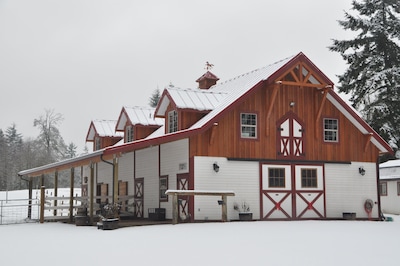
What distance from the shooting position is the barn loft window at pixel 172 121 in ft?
76.9

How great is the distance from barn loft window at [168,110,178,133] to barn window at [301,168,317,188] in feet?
18.6

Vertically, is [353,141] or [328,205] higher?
[353,141]

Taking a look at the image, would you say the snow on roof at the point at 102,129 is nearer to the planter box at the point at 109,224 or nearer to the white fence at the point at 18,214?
the white fence at the point at 18,214

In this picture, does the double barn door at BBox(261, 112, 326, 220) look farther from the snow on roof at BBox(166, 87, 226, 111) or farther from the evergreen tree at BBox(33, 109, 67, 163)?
the evergreen tree at BBox(33, 109, 67, 163)

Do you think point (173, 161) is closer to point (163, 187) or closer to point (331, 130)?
point (163, 187)

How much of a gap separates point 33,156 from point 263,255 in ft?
178

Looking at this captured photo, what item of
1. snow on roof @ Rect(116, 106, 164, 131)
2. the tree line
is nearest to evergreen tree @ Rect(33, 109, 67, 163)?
the tree line

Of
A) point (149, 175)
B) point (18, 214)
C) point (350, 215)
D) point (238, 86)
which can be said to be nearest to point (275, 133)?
point (238, 86)

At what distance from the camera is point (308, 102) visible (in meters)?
23.5

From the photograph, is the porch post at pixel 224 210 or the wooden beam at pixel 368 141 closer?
the porch post at pixel 224 210

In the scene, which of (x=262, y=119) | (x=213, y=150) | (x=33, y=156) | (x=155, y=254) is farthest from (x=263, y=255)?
(x=33, y=156)

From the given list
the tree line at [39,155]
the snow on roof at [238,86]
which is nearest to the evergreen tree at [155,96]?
the tree line at [39,155]

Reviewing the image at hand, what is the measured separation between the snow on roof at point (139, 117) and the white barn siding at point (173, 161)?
4.28 meters

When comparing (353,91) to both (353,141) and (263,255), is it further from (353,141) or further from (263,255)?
(263,255)
